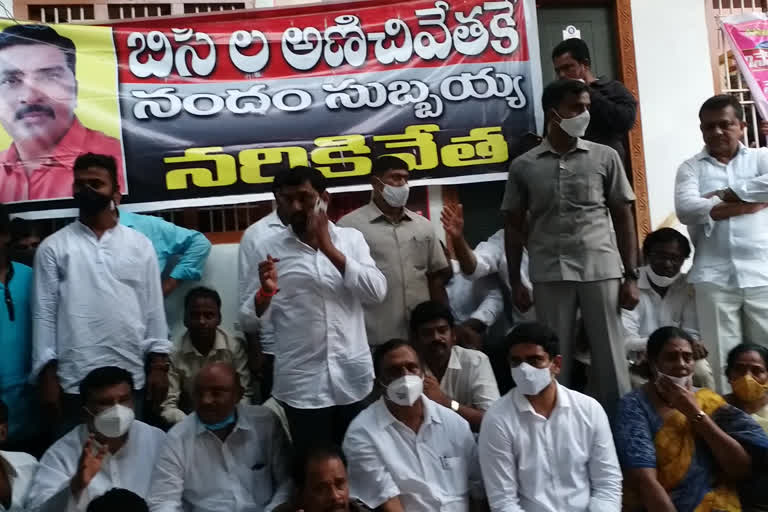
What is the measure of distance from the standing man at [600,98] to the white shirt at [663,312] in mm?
854

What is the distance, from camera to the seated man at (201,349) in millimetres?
5160

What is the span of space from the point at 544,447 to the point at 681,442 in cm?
69

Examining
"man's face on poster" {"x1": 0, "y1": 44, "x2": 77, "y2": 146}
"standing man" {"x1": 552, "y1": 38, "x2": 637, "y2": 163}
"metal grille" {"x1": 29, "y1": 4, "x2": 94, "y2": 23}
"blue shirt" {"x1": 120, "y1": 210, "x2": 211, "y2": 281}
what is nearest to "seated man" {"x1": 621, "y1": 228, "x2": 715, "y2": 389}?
"standing man" {"x1": 552, "y1": 38, "x2": 637, "y2": 163}

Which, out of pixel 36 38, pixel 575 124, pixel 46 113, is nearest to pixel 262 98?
pixel 46 113

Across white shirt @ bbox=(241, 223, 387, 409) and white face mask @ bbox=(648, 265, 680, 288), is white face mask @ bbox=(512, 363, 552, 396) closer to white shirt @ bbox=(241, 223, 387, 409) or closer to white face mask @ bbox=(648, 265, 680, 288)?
white shirt @ bbox=(241, 223, 387, 409)

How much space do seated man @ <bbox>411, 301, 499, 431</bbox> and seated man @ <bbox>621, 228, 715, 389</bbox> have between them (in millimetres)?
1089

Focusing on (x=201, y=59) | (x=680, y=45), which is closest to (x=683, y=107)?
(x=680, y=45)

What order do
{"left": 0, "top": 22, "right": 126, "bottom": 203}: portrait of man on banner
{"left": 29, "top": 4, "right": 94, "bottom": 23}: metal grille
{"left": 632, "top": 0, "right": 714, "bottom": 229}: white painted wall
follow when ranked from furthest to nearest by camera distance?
1. {"left": 632, "top": 0, "right": 714, "bottom": 229}: white painted wall
2. {"left": 29, "top": 4, "right": 94, "bottom": 23}: metal grille
3. {"left": 0, "top": 22, "right": 126, "bottom": 203}: portrait of man on banner

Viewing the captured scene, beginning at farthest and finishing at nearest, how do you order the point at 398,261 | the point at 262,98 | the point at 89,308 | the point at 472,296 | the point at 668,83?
1. the point at 668,83
2. the point at 262,98
3. the point at 472,296
4. the point at 398,261
5. the point at 89,308

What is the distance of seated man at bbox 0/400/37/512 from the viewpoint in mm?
4062

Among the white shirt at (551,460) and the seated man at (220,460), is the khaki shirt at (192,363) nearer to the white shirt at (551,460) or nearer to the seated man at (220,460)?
the seated man at (220,460)

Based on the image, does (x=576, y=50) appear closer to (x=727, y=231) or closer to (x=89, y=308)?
(x=727, y=231)

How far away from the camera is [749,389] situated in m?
4.41

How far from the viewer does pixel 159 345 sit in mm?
4430
